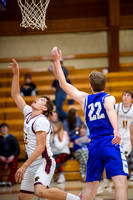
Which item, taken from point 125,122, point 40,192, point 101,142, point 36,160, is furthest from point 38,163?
point 125,122

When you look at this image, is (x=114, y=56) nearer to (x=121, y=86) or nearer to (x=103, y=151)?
(x=121, y=86)

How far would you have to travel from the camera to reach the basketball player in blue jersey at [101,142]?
3607mm

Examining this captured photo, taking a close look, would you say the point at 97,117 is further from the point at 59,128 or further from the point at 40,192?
the point at 59,128

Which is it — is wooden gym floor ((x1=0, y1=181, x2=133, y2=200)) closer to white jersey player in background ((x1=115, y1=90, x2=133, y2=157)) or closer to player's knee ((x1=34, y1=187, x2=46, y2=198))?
white jersey player in background ((x1=115, y1=90, x2=133, y2=157))

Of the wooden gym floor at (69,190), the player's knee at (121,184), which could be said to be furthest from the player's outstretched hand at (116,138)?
the wooden gym floor at (69,190)

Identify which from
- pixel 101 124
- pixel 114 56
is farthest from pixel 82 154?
pixel 114 56

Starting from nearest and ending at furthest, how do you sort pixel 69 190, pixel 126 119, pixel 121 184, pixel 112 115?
pixel 121 184 → pixel 112 115 → pixel 69 190 → pixel 126 119

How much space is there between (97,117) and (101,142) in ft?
0.99

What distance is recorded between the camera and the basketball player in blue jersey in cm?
361

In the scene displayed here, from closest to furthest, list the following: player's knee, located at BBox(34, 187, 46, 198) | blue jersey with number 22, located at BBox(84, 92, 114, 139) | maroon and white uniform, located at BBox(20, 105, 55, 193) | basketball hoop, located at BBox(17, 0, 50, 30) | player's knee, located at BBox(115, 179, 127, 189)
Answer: player's knee, located at BBox(115, 179, 127, 189) < blue jersey with number 22, located at BBox(84, 92, 114, 139) < player's knee, located at BBox(34, 187, 46, 198) < maroon and white uniform, located at BBox(20, 105, 55, 193) < basketball hoop, located at BBox(17, 0, 50, 30)

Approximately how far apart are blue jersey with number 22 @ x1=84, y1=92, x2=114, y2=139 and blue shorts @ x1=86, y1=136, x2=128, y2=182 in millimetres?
84

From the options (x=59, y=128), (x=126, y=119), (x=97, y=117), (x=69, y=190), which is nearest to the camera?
(x=97, y=117)

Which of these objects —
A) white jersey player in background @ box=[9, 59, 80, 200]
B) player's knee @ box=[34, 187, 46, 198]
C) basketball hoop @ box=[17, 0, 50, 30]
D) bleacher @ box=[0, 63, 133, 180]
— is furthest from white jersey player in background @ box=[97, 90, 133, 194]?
bleacher @ box=[0, 63, 133, 180]

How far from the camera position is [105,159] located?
3.74m
